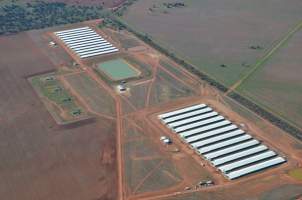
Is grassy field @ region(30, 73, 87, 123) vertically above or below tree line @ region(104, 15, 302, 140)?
below

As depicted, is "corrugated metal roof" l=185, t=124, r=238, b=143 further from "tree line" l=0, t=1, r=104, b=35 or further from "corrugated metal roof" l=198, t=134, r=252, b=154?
"tree line" l=0, t=1, r=104, b=35

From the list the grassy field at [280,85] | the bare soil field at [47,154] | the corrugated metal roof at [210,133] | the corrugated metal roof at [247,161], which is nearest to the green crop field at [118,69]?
the bare soil field at [47,154]

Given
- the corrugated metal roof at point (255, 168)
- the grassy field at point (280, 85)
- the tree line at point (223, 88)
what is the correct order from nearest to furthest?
1. the corrugated metal roof at point (255, 168)
2. the tree line at point (223, 88)
3. the grassy field at point (280, 85)

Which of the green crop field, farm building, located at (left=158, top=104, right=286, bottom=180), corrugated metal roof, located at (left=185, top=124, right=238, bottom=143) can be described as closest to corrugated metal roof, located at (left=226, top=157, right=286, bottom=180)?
farm building, located at (left=158, top=104, right=286, bottom=180)

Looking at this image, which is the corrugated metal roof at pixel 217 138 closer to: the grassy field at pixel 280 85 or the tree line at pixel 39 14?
the grassy field at pixel 280 85

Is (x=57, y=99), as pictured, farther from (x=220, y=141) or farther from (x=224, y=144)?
(x=224, y=144)

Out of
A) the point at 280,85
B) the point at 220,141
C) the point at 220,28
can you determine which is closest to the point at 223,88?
the point at 280,85
